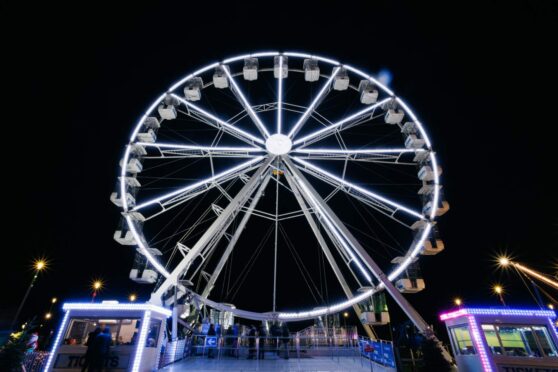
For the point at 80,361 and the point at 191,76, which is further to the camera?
the point at 191,76

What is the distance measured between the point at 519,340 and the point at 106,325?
1280 centimetres

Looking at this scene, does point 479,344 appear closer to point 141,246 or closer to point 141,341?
point 141,341

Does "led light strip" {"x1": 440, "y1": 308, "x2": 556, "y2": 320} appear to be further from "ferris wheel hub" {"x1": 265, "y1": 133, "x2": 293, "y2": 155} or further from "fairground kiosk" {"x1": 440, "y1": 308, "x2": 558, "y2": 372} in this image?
"ferris wheel hub" {"x1": 265, "y1": 133, "x2": 293, "y2": 155}

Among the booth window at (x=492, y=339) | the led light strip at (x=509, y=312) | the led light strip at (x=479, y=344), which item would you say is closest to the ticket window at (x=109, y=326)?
the led light strip at (x=479, y=344)

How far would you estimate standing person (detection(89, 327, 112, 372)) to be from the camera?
809 cm

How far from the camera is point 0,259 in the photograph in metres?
25.2

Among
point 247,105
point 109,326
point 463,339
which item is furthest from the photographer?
point 247,105

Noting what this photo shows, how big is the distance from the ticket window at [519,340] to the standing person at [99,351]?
11025 millimetres

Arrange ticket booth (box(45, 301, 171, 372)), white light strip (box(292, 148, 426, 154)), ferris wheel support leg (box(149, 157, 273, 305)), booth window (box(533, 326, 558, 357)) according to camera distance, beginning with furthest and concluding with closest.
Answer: white light strip (box(292, 148, 426, 154))
ferris wheel support leg (box(149, 157, 273, 305))
booth window (box(533, 326, 558, 357))
ticket booth (box(45, 301, 171, 372))

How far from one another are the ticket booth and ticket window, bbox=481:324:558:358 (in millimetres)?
10326

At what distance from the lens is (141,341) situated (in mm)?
8984

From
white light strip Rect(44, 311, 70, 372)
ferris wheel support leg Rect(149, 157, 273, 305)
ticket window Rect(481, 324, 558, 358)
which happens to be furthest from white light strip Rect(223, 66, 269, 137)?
ticket window Rect(481, 324, 558, 358)

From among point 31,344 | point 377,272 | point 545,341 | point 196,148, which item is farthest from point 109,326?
point 545,341

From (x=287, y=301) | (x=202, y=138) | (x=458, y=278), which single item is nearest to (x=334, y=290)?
(x=287, y=301)
